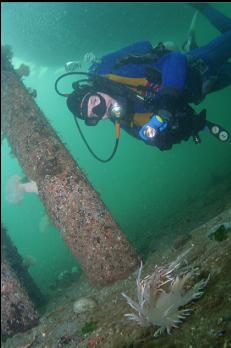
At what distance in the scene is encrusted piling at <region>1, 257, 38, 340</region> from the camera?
6.45 meters

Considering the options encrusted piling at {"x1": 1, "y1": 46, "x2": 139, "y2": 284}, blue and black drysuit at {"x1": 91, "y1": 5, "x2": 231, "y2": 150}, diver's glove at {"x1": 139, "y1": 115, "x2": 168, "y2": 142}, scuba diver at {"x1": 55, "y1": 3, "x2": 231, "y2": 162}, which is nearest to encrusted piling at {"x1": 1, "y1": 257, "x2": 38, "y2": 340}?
encrusted piling at {"x1": 1, "y1": 46, "x2": 139, "y2": 284}

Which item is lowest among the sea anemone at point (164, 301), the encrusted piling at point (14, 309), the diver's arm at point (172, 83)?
the sea anemone at point (164, 301)

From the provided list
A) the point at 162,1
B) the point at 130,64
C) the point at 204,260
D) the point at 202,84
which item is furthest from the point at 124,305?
the point at 162,1

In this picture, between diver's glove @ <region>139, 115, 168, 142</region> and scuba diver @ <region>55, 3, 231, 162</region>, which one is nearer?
diver's glove @ <region>139, 115, 168, 142</region>

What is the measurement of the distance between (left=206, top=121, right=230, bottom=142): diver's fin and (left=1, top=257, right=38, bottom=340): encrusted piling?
5014 mm

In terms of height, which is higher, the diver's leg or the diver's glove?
the diver's leg

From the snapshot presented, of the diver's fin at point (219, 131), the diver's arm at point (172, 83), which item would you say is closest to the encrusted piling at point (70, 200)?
the diver's arm at point (172, 83)

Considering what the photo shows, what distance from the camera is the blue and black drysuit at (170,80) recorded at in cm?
574

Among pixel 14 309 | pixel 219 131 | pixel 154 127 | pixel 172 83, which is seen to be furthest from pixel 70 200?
pixel 219 131

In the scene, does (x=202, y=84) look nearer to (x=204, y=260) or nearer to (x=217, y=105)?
(x=204, y=260)

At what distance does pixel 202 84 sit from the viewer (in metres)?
7.14

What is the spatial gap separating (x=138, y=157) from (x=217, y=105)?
36820 mm

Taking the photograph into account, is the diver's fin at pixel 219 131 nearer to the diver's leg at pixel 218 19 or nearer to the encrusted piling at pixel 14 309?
the diver's leg at pixel 218 19

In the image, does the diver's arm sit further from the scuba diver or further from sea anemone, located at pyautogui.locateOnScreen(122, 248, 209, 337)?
sea anemone, located at pyautogui.locateOnScreen(122, 248, 209, 337)
